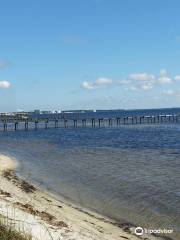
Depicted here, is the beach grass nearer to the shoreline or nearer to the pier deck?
the shoreline

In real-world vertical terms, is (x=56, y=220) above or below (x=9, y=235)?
below

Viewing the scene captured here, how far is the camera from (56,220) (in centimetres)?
1487

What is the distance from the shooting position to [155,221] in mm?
16656

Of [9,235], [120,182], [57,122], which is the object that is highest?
[9,235]

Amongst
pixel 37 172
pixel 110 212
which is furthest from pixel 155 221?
pixel 37 172

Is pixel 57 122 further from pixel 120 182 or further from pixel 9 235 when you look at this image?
pixel 9 235

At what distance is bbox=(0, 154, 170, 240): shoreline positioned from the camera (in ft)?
41.1

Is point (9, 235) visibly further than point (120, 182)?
No

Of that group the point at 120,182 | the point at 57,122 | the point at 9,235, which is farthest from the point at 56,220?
the point at 57,122

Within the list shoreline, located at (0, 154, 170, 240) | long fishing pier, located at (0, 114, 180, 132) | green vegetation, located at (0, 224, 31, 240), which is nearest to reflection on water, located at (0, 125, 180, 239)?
shoreline, located at (0, 154, 170, 240)

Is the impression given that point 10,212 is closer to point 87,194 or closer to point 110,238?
point 110,238

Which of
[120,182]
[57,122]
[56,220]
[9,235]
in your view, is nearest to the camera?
[9,235]

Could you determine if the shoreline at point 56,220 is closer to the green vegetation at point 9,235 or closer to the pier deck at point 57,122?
the green vegetation at point 9,235

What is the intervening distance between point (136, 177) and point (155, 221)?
979 cm
